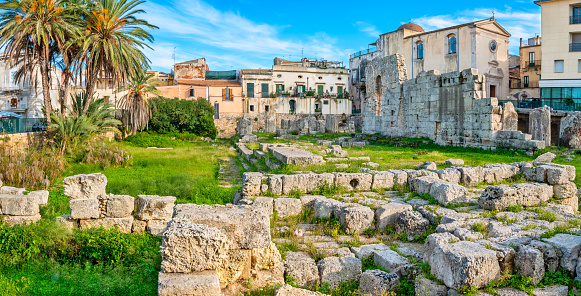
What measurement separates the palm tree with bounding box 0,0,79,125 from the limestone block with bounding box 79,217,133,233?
13.5 metres

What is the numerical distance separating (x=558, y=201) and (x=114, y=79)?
66.4ft

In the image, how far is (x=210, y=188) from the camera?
39.3 ft

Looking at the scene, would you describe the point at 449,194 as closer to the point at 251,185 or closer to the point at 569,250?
the point at 569,250

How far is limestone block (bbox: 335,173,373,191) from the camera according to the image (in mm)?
10500

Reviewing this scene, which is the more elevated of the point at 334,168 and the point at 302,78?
the point at 302,78

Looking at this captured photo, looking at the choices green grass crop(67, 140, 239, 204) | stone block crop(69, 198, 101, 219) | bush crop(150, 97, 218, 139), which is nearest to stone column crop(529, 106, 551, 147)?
green grass crop(67, 140, 239, 204)

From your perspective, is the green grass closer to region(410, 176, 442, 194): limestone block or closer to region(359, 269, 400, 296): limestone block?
region(410, 176, 442, 194): limestone block

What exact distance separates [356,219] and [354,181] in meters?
2.81

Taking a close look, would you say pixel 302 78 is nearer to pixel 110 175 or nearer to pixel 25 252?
pixel 110 175

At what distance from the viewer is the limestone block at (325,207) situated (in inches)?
341

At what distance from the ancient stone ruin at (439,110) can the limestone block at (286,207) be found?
12148mm

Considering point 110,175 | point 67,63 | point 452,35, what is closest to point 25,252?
point 110,175

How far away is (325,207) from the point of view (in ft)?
28.8

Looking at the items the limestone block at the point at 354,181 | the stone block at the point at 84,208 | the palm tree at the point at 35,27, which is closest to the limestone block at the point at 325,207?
the limestone block at the point at 354,181
